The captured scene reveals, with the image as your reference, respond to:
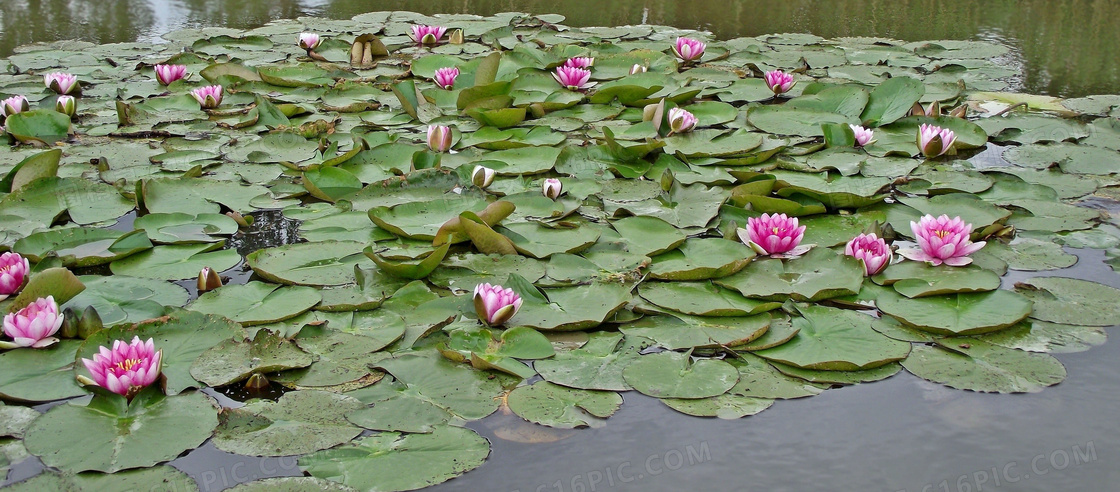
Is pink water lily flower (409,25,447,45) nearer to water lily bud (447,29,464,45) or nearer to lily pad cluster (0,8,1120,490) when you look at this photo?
water lily bud (447,29,464,45)

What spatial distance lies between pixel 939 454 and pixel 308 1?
8.18 m

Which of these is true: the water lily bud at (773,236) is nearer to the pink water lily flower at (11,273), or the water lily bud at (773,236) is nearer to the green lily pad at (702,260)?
the green lily pad at (702,260)

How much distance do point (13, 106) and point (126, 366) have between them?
2750 mm

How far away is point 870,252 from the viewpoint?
2.66 metres

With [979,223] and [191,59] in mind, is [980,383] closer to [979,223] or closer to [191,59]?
[979,223]

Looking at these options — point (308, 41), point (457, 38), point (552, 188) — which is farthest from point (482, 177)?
point (457, 38)

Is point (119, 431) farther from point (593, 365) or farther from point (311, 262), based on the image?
point (593, 365)

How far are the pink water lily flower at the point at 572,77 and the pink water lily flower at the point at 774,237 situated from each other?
2143 millimetres

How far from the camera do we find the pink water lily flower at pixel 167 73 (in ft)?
15.9

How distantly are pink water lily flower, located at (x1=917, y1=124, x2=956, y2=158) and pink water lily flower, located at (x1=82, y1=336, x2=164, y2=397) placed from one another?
10.6 feet

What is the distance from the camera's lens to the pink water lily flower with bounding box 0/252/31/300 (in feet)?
7.93

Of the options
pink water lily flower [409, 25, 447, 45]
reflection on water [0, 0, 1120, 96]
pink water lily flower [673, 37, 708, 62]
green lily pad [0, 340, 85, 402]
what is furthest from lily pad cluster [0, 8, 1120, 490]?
reflection on water [0, 0, 1120, 96]

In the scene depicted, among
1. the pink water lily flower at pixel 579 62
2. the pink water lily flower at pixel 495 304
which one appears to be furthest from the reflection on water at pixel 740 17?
the pink water lily flower at pixel 495 304

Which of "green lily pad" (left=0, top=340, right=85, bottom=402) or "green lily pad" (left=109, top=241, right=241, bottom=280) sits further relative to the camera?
"green lily pad" (left=109, top=241, right=241, bottom=280)
